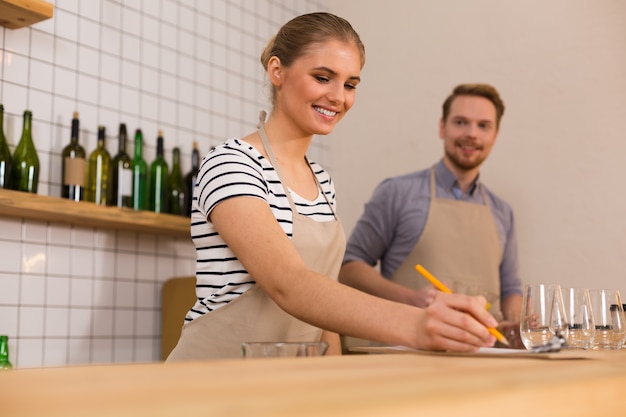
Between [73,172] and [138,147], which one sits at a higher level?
[138,147]

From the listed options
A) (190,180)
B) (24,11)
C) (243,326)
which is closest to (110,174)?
(190,180)

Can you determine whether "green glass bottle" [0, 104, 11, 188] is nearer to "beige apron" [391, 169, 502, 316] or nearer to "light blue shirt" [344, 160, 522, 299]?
"light blue shirt" [344, 160, 522, 299]

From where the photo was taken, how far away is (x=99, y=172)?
2.76 m

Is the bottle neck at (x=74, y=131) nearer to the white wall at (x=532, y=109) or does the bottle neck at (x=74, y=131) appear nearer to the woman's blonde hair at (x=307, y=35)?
the woman's blonde hair at (x=307, y=35)

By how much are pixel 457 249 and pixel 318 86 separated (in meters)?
1.44

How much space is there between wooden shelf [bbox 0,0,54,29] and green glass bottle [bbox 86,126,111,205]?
1.42ft

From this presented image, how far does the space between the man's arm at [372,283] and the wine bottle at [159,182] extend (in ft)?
2.39

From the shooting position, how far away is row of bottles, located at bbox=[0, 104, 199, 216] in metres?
2.56

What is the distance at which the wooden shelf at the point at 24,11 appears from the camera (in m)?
2.44

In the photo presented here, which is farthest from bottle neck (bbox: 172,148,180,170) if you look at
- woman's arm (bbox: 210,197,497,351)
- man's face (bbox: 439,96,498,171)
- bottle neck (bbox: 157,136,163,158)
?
woman's arm (bbox: 210,197,497,351)

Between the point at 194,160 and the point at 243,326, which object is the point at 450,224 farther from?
the point at 243,326

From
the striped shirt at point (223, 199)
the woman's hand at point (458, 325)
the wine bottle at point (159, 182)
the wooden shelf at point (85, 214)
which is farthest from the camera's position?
the wine bottle at point (159, 182)

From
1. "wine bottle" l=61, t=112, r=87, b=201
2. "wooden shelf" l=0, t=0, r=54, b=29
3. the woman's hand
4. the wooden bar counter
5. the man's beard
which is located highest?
"wooden shelf" l=0, t=0, r=54, b=29

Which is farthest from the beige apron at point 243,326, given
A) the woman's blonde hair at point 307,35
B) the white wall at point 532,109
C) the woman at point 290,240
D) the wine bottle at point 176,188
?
the white wall at point 532,109
